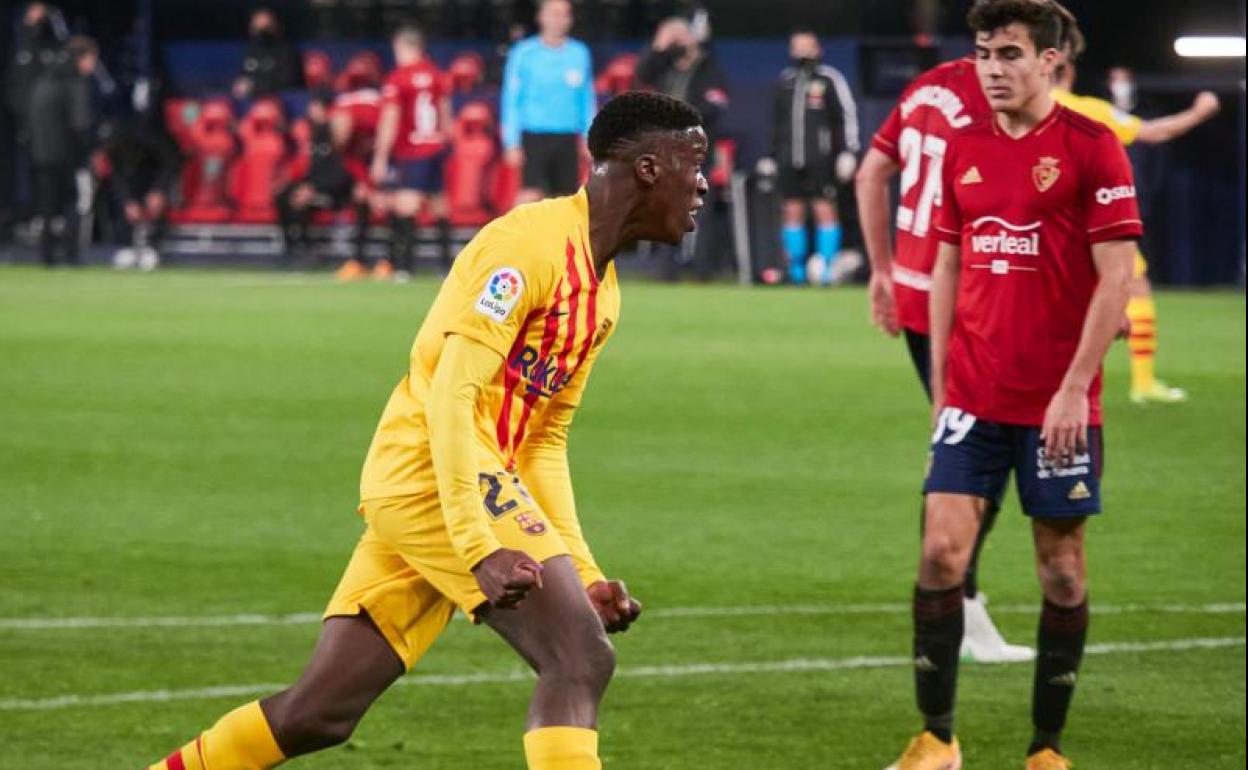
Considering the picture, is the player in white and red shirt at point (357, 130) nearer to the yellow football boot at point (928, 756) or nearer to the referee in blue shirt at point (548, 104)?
the referee in blue shirt at point (548, 104)

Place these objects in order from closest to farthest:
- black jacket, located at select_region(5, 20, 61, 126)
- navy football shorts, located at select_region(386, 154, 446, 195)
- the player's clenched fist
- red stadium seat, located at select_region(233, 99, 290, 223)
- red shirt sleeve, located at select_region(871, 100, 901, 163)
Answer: the player's clenched fist → red shirt sleeve, located at select_region(871, 100, 901, 163) → navy football shorts, located at select_region(386, 154, 446, 195) → black jacket, located at select_region(5, 20, 61, 126) → red stadium seat, located at select_region(233, 99, 290, 223)

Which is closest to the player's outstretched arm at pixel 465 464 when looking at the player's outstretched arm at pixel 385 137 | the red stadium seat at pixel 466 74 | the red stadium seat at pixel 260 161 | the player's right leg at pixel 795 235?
the player's right leg at pixel 795 235

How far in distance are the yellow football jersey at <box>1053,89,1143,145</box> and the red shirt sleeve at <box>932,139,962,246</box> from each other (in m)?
2.26

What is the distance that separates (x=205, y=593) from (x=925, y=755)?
144 inches

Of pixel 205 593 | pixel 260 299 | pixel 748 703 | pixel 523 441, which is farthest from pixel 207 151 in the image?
pixel 523 441

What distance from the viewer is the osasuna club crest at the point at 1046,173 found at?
704 centimetres

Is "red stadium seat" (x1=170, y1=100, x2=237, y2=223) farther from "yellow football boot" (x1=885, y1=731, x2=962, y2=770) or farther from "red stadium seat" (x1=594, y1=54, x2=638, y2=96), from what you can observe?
"yellow football boot" (x1=885, y1=731, x2=962, y2=770)

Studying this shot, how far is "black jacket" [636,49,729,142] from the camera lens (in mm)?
26219

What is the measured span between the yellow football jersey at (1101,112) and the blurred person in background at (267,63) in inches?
716

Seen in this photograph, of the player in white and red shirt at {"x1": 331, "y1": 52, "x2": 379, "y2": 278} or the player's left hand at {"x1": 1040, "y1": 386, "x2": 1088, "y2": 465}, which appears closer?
the player's left hand at {"x1": 1040, "y1": 386, "x2": 1088, "y2": 465}

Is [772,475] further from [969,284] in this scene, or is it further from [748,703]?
[969,284]

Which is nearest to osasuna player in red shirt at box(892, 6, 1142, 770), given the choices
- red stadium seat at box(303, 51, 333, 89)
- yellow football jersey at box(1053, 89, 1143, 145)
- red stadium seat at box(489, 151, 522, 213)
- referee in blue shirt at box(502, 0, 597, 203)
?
yellow football jersey at box(1053, 89, 1143, 145)

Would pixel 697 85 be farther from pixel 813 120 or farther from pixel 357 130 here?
pixel 357 130

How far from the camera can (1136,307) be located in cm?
1641
